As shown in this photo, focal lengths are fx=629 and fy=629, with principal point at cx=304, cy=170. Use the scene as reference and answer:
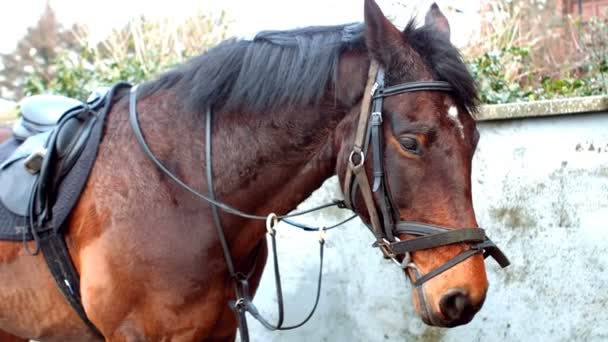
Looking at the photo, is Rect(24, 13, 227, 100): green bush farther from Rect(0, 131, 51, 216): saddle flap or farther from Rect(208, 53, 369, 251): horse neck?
Rect(208, 53, 369, 251): horse neck

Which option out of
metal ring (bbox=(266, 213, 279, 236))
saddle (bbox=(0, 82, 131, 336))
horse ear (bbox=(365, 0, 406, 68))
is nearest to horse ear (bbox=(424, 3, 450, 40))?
horse ear (bbox=(365, 0, 406, 68))

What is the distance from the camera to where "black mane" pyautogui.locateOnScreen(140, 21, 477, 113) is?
7.44 feet

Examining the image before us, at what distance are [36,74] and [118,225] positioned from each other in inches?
186

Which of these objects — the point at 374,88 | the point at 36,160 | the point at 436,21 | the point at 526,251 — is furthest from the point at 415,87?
the point at 526,251

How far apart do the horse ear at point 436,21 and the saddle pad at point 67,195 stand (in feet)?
4.55

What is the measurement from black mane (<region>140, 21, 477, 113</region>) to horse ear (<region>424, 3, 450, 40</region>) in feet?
0.21

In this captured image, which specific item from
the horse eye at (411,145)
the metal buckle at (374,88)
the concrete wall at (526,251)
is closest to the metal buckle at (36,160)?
the metal buckle at (374,88)

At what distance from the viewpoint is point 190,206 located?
96.3 inches

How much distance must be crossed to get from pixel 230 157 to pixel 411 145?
0.73 meters

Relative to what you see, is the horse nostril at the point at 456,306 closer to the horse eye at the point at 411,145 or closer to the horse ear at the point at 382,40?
the horse eye at the point at 411,145

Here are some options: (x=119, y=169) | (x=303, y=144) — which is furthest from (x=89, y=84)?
(x=303, y=144)

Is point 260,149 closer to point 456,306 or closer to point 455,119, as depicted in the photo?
point 455,119

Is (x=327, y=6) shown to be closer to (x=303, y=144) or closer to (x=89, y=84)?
(x=89, y=84)

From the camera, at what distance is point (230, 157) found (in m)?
2.45
